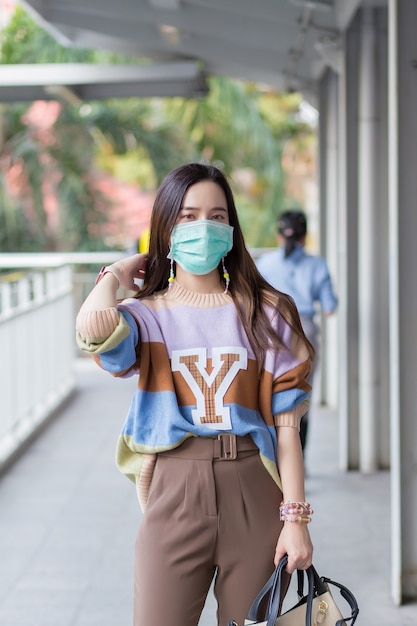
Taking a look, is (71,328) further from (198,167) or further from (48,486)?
(198,167)

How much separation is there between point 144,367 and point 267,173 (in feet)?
53.9

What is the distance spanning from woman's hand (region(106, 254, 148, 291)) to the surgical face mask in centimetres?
11

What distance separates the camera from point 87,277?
1350 centimetres

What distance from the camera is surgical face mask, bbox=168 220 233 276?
249cm

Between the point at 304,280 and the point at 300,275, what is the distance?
4 cm

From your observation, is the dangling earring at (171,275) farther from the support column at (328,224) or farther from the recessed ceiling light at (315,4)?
the support column at (328,224)

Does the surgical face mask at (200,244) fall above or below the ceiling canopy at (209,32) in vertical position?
Result: below

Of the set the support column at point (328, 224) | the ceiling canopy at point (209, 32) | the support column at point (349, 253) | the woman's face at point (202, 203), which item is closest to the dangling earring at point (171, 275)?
the woman's face at point (202, 203)

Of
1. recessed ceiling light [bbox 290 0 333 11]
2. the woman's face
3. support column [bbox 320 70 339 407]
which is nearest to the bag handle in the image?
the woman's face

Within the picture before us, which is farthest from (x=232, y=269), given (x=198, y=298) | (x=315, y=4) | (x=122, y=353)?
(x=315, y=4)

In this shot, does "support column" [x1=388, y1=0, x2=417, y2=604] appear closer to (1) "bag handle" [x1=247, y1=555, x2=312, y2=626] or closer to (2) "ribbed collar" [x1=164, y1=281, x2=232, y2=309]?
(2) "ribbed collar" [x1=164, y1=281, x2=232, y2=309]

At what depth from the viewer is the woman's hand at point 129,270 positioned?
2.58 metres

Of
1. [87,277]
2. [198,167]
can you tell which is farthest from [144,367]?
[87,277]

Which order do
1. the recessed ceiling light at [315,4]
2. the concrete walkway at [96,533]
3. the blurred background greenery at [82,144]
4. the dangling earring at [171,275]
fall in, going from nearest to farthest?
the dangling earring at [171,275] < the concrete walkway at [96,533] < the recessed ceiling light at [315,4] < the blurred background greenery at [82,144]
